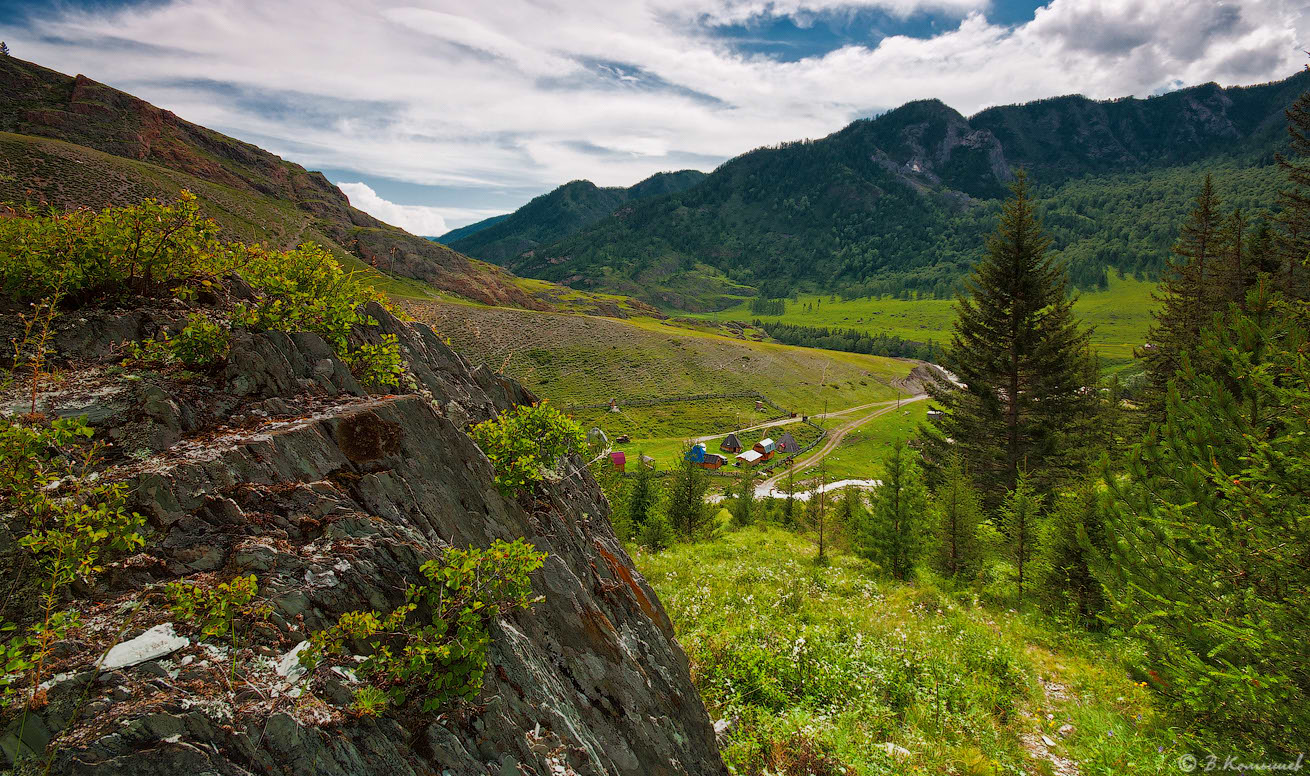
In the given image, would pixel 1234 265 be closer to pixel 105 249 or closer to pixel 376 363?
pixel 376 363

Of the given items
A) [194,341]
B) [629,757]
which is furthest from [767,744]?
[194,341]

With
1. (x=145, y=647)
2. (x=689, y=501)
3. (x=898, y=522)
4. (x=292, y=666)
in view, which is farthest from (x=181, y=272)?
(x=689, y=501)

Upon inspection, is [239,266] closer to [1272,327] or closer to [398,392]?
[398,392]

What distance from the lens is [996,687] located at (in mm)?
10617

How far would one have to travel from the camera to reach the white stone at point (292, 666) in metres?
3.87

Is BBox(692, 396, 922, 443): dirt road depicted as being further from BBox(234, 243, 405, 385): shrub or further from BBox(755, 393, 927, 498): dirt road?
BBox(234, 243, 405, 385): shrub

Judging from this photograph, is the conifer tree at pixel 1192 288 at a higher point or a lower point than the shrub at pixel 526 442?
higher

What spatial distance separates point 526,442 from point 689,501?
2928 cm

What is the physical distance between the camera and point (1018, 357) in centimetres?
2362

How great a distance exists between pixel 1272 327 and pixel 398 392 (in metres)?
14.7

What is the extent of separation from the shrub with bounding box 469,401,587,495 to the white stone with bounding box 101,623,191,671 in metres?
3.58

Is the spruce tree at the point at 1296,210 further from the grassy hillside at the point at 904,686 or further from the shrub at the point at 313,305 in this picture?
the shrub at the point at 313,305

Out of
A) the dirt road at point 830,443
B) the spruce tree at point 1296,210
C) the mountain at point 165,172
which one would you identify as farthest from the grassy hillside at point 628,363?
the spruce tree at point 1296,210

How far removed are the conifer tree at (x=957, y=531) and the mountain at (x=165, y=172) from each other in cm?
8380
